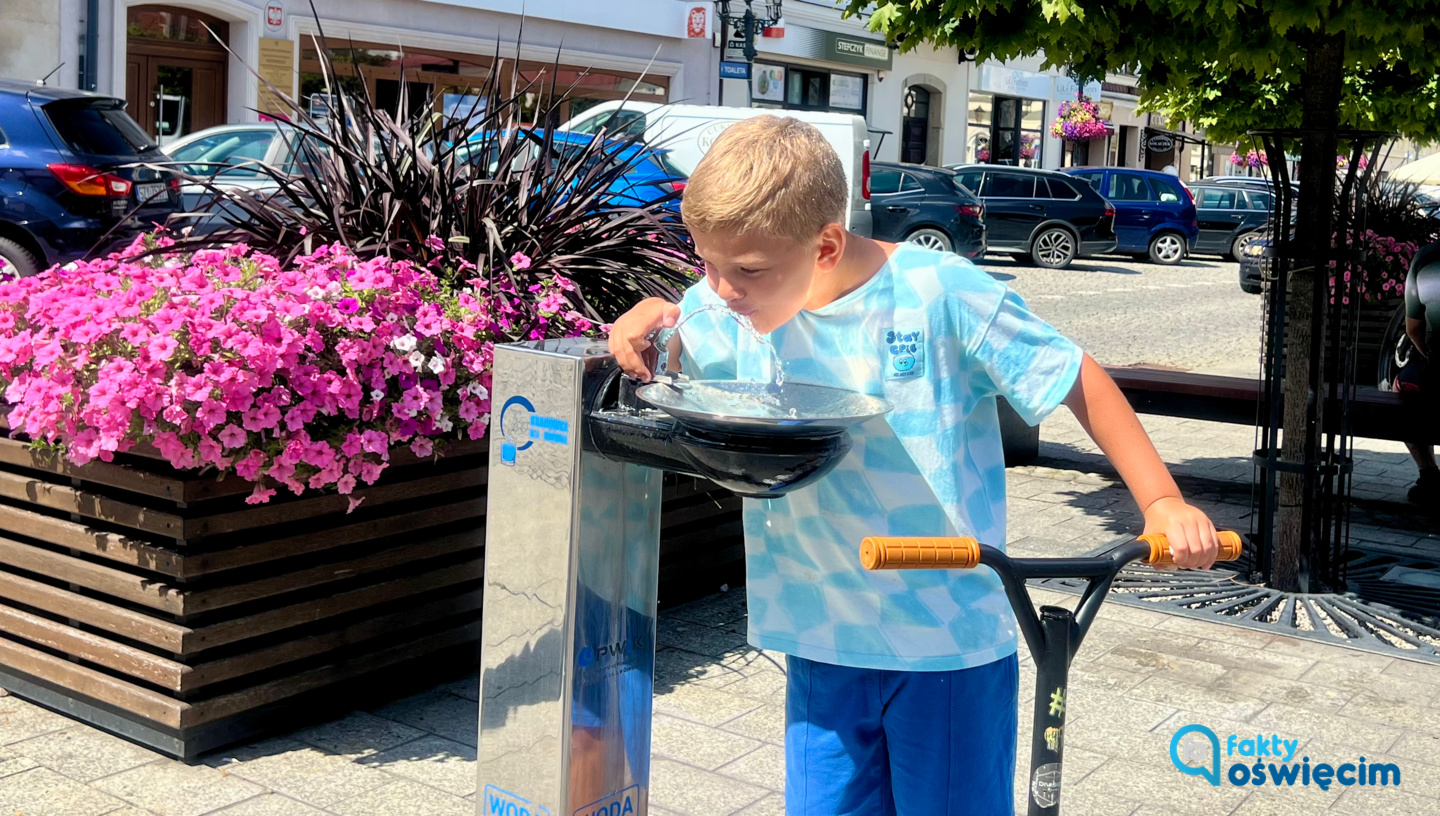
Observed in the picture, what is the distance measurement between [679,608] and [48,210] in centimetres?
749

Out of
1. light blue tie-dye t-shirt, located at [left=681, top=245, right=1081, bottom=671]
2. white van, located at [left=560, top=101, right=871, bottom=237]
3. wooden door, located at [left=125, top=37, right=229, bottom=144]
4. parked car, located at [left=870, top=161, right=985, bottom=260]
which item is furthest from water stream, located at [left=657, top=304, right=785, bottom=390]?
wooden door, located at [left=125, top=37, right=229, bottom=144]

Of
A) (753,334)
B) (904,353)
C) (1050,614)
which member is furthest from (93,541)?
(1050,614)

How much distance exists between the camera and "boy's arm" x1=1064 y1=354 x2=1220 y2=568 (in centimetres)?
190

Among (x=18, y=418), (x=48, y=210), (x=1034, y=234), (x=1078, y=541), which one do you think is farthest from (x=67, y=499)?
(x=1034, y=234)

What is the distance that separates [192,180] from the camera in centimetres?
438

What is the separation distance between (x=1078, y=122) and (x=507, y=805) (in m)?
39.8

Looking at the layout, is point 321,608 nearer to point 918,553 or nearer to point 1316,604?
point 918,553

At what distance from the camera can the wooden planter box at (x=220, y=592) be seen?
3586mm

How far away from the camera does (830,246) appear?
6.75ft

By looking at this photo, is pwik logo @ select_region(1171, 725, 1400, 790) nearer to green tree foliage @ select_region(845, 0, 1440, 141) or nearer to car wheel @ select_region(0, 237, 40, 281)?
green tree foliage @ select_region(845, 0, 1440, 141)

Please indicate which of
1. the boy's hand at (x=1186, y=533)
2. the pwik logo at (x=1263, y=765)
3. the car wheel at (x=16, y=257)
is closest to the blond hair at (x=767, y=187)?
the boy's hand at (x=1186, y=533)

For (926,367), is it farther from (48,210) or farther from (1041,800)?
(48,210)

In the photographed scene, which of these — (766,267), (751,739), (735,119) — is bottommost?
(751,739)

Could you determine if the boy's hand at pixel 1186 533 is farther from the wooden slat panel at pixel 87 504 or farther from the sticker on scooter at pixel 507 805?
the wooden slat panel at pixel 87 504
